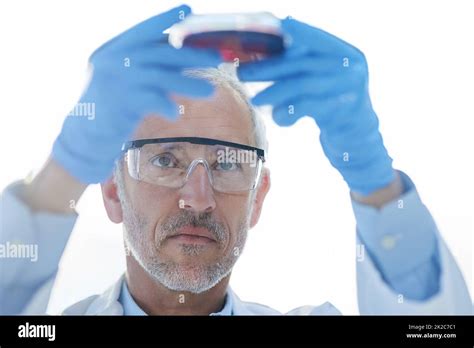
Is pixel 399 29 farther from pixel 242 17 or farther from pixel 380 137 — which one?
pixel 242 17

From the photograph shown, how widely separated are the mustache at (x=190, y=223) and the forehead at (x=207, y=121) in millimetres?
181

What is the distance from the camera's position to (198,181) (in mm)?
1662

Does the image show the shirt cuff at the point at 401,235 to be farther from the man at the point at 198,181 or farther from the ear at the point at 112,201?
A: the ear at the point at 112,201

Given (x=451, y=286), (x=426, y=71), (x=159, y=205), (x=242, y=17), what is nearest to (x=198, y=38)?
(x=242, y=17)

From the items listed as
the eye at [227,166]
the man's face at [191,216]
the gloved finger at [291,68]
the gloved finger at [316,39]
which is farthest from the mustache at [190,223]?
the gloved finger at [316,39]

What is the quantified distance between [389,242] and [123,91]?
28.0 inches

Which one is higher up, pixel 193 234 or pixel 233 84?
pixel 233 84

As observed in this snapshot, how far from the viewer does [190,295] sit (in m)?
1.71

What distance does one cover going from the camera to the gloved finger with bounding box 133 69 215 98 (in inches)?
66.7

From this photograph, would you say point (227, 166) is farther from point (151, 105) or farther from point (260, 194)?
point (151, 105)
